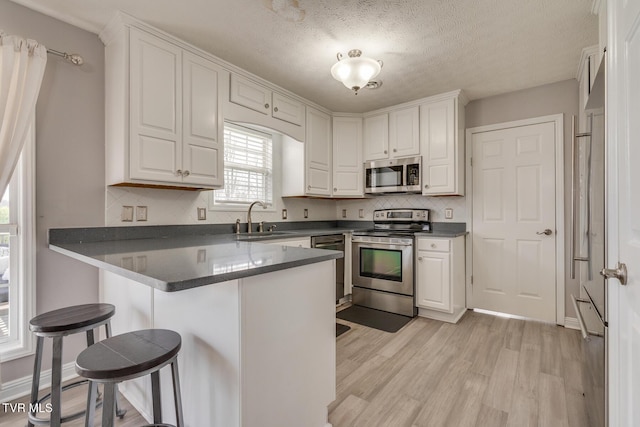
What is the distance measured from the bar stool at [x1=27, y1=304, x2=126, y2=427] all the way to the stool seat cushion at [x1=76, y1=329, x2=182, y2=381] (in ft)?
1.13

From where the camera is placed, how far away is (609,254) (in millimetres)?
1046

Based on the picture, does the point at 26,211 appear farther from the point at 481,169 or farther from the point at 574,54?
the point at 574,54

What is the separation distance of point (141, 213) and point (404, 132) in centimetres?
287

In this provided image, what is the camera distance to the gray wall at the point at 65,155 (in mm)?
1878

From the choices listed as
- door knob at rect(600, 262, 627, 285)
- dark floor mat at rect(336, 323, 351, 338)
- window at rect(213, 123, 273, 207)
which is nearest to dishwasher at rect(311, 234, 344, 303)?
dark floor mat at rect(336, 323, 351, 338)

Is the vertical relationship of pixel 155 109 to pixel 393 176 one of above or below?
above

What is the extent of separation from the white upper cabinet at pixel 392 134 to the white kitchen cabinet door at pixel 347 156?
12cm

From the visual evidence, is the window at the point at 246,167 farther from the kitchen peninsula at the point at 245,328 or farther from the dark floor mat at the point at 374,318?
the kitchen peninsula at the point at 245,328

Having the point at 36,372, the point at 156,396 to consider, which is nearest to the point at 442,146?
the point at 156,396

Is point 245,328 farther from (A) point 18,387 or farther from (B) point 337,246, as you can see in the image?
(B) point 337,246

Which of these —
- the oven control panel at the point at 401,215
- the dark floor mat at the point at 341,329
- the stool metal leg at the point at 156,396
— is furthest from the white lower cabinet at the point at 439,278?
the stool metal leg at the point at 156,396

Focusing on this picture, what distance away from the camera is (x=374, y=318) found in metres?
3.09

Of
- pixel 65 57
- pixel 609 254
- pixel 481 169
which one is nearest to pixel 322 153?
pixel 481 169

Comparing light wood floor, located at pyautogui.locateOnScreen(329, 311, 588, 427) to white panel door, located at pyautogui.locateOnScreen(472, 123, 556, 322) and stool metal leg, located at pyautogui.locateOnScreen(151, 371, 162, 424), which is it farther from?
stool metal leg, located at pyautogui.locateOnScreen(151, 371, 162, 424)
